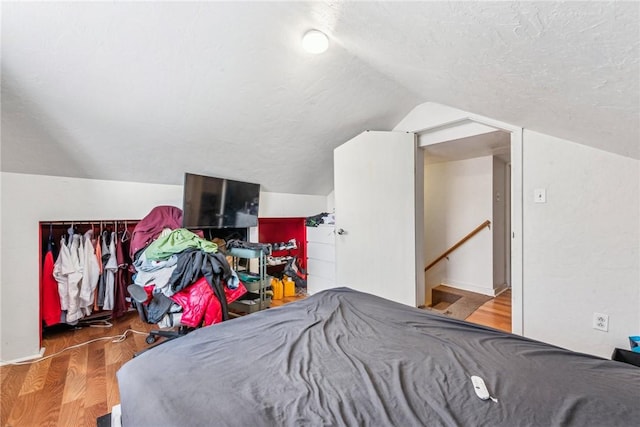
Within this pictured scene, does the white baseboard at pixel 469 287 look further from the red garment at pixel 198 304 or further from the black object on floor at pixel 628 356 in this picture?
the red garment at pixel 198 304

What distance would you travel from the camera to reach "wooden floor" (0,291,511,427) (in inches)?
62.2

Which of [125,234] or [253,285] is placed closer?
[125,234]

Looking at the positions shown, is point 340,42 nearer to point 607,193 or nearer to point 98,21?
point 98,21

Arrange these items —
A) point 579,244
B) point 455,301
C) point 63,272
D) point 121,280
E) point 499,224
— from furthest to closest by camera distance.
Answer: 1. point 499,224
2. point 455,301
3. point 121,280
4. point 63,272
5. point 579,244

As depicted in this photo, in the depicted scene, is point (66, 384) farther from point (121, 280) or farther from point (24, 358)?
point (121, 280)

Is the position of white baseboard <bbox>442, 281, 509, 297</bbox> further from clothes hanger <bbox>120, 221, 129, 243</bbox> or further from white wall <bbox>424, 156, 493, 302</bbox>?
clothes hanger <bbox>120, 221, 129, 243</bbox>

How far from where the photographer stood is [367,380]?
0.88 meters

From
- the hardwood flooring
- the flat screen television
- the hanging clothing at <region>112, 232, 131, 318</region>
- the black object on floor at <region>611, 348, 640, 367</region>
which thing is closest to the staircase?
the black object on floor at <region>611, 348, 640, 367</region>

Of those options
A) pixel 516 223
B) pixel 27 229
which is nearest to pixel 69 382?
pixel 27 229

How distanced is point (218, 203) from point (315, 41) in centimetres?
199

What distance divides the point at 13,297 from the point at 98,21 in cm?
215

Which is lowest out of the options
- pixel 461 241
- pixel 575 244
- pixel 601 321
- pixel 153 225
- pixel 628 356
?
pixel 628 356

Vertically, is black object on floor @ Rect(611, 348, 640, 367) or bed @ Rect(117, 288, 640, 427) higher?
bed @ Rect(117, 288, 640, 427)

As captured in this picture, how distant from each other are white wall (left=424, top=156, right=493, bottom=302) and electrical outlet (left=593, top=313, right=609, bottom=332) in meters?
1.65
